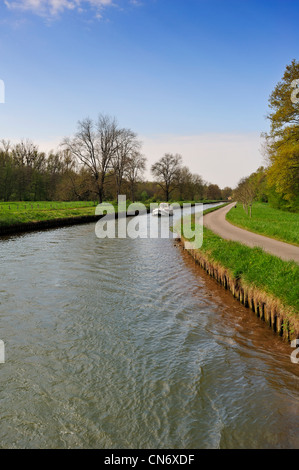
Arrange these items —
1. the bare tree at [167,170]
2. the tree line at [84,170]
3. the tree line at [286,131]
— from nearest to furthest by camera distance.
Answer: the tree line at [286,131] < the tree line at [84,170] < the bare tree at [167,170]

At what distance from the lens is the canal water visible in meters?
4.41

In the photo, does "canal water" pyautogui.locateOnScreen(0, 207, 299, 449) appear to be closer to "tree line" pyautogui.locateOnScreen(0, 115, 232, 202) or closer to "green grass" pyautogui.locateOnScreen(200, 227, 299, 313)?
"green grass" pyautogui.locateOnScreen(200, 227, 299, 313)

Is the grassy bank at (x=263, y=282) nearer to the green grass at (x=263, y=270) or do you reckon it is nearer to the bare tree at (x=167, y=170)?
the green grass at (x=263, y=270)

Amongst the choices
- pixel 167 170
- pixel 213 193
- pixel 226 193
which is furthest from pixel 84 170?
pixel 226 193

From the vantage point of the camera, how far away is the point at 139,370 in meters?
5.98

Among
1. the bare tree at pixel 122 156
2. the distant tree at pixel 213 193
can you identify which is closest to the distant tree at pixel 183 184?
the bare tree at pixel 122 156

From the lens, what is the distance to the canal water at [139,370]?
4.41 metres

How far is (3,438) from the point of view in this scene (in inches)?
168

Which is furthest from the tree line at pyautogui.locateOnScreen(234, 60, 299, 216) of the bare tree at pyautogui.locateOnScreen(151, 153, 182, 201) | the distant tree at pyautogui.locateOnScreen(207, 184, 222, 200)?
the distant tree at pyautogui.locateOnScreen(207, 184, 222, 200)
